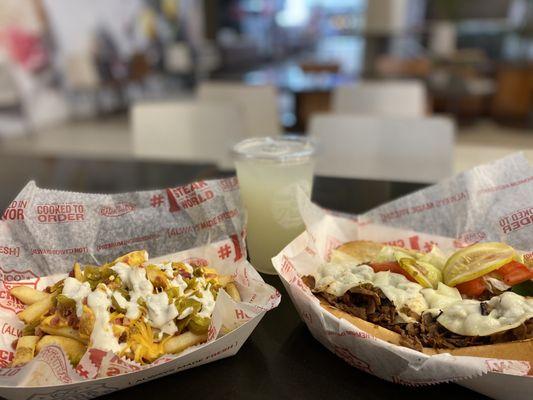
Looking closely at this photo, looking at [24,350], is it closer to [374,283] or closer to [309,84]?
[374,283]

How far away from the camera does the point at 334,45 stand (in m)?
14.0

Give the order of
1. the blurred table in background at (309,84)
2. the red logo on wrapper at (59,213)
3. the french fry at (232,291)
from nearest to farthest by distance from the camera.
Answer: the french fry at (232,291) < the red logo on wrapper at (59,213) < the blurred table in background at (309,84)

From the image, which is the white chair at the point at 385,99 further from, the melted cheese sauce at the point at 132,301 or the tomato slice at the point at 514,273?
the melted cheese sauce at the point at 132,301

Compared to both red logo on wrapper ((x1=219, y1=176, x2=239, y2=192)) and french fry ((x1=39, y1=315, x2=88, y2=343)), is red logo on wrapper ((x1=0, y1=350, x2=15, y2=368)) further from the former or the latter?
red logo on wrapper ((x1=219, y1=176, x2=239, y2=192))

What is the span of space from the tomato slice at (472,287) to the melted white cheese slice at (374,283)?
0.29 ft

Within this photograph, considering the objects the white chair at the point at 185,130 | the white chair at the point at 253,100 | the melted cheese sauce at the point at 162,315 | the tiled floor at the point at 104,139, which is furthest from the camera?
the tiled floor at the point at 104,139

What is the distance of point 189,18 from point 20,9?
544cm

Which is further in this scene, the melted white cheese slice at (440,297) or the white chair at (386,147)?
the white chair at (386,147)

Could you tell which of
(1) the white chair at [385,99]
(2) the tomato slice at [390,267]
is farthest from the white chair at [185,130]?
(2) the tomato slice at [390,267]

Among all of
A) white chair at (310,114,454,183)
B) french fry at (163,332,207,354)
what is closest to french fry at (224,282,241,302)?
french fry at (163,332,207,354)

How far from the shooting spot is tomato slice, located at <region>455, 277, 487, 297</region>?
85 cm

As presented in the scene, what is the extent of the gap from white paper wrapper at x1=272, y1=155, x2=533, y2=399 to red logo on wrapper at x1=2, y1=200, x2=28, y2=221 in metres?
0.50

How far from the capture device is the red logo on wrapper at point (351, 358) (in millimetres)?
741

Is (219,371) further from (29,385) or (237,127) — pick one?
(237,127)
